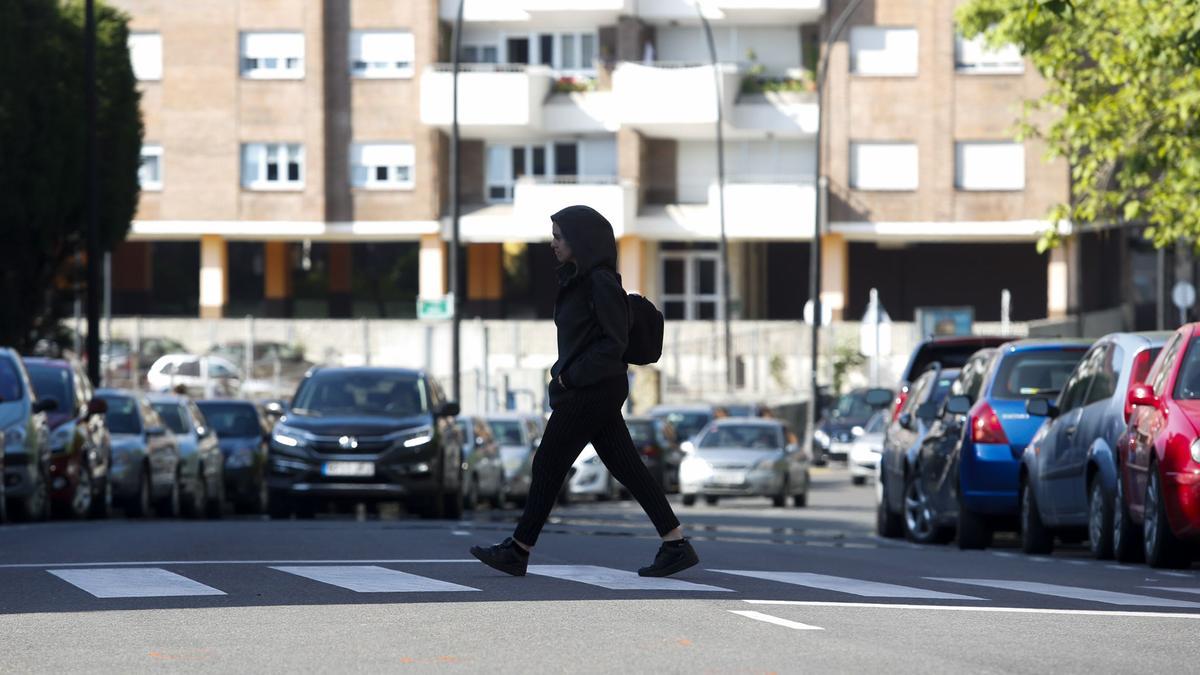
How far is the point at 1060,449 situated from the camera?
17.7m

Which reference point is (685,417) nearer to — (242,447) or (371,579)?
(242,447)

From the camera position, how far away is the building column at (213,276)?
68562 mm

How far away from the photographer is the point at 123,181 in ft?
134

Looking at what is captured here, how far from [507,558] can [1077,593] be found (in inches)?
113

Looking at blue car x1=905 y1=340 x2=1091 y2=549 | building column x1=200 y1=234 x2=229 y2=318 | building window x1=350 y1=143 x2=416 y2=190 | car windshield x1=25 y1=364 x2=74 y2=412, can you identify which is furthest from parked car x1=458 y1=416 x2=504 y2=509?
building column x1=200 y1=234 x2=229 y2=318

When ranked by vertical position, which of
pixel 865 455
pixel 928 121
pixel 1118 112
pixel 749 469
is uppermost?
pixel 928 121

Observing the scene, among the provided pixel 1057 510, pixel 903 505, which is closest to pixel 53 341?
pixel 903 505

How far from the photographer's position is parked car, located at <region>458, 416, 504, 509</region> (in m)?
32.8

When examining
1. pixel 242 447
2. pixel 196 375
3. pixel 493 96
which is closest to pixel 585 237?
pixel 242 447

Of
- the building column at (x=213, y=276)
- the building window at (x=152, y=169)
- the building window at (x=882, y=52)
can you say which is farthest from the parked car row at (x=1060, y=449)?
the building column at (x=213, y=276)

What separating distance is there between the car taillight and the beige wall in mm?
45902

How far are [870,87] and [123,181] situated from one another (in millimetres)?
29172

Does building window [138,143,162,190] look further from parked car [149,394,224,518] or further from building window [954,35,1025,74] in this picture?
parked car [149,394,224,518]

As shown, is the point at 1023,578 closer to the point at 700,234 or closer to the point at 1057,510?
the point at 1057,510
